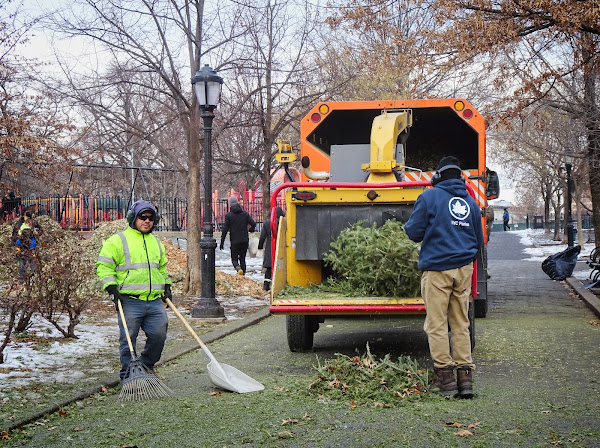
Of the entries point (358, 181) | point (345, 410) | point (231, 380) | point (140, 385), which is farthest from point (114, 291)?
point (358, 181)

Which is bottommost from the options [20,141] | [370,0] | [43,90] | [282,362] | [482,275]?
[282,362]

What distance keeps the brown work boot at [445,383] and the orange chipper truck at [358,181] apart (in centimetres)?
110

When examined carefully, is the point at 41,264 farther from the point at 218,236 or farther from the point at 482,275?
the point at 218,236

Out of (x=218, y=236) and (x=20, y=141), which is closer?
(x=20, y=141)

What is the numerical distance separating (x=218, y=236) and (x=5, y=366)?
1894cm

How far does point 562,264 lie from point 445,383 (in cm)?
1416

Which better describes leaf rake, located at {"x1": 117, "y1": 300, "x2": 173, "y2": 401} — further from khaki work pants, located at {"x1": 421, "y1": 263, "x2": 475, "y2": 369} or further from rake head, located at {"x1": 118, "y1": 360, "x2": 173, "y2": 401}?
khaki work pants, located at {"x1": 421, "y1": 263, "x2": 475, "y2": 369}

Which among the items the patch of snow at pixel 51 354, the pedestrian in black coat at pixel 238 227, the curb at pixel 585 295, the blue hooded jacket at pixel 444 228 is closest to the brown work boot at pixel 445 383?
the blue hooded jacket at pixel 444 228

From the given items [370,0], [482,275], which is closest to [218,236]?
[370,0]

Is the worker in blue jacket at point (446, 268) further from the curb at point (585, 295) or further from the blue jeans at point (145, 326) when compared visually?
the curb at point (585, 295)

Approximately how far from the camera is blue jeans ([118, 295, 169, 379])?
714cm

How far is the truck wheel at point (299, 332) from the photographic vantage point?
29.0 ft

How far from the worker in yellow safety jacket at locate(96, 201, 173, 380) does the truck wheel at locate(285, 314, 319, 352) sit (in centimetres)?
188

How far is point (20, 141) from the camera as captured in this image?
48.9ft
